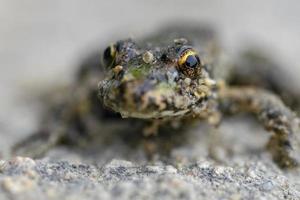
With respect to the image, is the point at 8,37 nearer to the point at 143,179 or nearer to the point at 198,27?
the point at 198,27

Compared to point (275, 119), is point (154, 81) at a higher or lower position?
higher

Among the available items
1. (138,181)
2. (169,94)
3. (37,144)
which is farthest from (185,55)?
(37,144)

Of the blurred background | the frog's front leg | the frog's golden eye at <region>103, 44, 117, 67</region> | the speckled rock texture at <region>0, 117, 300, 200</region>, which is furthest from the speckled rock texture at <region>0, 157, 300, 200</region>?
the blurred background

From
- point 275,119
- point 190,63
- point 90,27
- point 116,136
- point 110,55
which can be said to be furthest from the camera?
point 90,27

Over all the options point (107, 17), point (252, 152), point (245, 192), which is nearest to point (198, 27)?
point (252, 152)

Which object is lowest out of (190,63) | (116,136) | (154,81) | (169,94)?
(116,136)

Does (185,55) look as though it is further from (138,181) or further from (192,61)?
(138,181)

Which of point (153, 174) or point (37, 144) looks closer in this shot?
point (153, 174)
